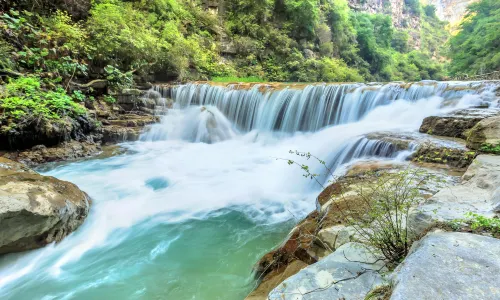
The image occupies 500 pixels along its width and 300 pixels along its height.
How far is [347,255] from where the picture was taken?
5.74 ft

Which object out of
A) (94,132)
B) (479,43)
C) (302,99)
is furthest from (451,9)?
(94,132)

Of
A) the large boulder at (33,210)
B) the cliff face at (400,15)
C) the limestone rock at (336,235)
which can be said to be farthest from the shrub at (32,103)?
the cliff face at (400,15)

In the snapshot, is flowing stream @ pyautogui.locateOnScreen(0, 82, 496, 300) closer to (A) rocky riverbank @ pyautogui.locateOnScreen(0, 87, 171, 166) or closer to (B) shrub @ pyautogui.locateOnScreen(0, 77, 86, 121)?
(A) rocky riverbank @ pyautogui.locateOnScreen(0, 87, 171, 166)

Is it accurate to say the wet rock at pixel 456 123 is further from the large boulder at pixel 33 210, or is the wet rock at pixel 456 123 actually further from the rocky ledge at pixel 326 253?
the large boulder at pixel 33 210

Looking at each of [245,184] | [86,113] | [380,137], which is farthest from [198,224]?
[86,113]

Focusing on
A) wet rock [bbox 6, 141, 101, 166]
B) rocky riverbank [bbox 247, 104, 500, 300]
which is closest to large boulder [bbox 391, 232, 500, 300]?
rocky riverbank [bbox 247, 104, 500, 300]

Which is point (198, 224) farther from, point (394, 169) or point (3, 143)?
point (3, 143)

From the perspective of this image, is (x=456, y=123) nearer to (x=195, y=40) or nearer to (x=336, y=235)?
(x=336, y=235)

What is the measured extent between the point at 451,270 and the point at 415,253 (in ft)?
0.52

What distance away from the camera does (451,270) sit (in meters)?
1.09

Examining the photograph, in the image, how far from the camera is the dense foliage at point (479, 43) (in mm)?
19688

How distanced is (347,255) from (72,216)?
403cm

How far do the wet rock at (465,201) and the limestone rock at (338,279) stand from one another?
0.38 meters

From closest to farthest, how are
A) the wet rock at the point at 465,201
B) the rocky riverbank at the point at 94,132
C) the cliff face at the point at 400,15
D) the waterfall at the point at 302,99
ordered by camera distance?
the wet rock at the point at 465,201, the rocky riverbank at the point at 94,132, the waterfall at the point at 302,99, the cliff face at the point at 400,15
